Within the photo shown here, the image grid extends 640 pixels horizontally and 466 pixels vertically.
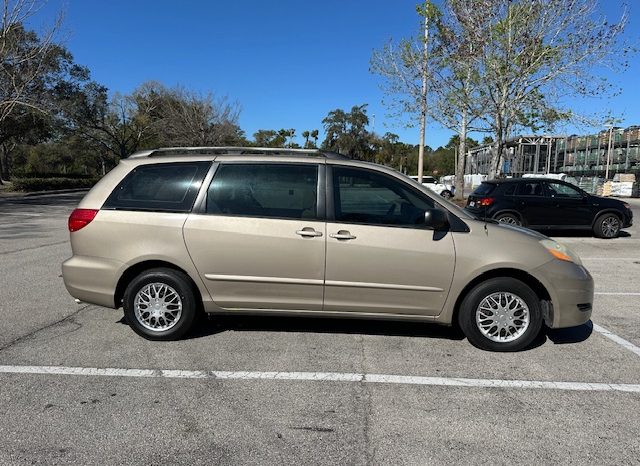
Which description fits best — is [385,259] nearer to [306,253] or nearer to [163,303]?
[306,253]

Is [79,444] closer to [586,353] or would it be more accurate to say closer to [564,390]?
[564,390]

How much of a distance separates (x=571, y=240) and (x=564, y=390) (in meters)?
10.2

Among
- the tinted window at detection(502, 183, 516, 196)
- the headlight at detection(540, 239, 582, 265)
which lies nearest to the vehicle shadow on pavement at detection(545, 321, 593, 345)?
the headlight at detection(540, 239, 582, 265)

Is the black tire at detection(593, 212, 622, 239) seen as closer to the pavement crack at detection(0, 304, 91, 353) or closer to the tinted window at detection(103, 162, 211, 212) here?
the tinted window at detection(103, 162, 211, 212)

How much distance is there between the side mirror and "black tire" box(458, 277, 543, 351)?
0.65 meters

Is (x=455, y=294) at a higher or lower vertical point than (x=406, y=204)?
lower

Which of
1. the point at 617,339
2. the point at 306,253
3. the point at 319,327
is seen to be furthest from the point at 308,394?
the point at 617,339

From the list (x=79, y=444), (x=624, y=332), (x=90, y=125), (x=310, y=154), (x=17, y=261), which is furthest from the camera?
(x=90, y=125)

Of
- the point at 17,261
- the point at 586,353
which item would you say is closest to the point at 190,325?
the point at 586,353

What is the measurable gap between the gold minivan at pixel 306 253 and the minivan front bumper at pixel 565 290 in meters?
0.01

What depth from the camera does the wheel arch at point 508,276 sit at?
438cm

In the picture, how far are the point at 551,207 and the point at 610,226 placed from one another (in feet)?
5.72

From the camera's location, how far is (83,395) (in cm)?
354

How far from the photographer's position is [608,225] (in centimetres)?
1298
